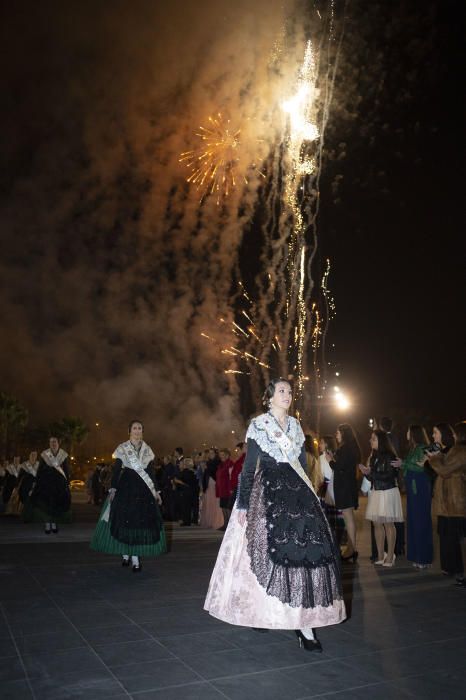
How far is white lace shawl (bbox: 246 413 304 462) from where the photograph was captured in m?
4.83

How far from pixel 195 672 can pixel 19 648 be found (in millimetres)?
1345

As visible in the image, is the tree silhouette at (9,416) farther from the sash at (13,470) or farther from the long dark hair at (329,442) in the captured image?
the long dark hair at (329,442)

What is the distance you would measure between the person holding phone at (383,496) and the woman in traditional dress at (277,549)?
152 inches

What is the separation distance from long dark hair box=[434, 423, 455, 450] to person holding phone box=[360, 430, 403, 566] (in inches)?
32.8

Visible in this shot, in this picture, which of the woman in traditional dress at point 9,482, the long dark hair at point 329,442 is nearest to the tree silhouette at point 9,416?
the woman in traditional dress at point 9,482

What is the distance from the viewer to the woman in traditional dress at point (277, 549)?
14.3 ft

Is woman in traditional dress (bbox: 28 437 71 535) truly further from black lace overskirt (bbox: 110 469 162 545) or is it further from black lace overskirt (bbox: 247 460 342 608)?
black lace overskirt (bbox: 247 460 342 608)

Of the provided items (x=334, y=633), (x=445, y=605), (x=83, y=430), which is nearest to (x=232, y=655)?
(x=334, y=633)

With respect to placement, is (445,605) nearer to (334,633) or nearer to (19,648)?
(334,633)

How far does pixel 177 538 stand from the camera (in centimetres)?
1180

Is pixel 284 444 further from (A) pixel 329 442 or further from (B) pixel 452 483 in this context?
(A) pixel 329 442

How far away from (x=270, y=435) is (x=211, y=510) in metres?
9.89

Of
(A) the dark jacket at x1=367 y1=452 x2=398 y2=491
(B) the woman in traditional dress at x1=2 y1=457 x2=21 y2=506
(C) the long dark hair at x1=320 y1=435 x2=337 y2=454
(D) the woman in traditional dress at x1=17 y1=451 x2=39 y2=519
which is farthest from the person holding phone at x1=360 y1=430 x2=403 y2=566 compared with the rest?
(B) the woman in traditional dress at x1=2 y1=457 x2=21 y2=506

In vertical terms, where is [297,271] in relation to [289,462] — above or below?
above
